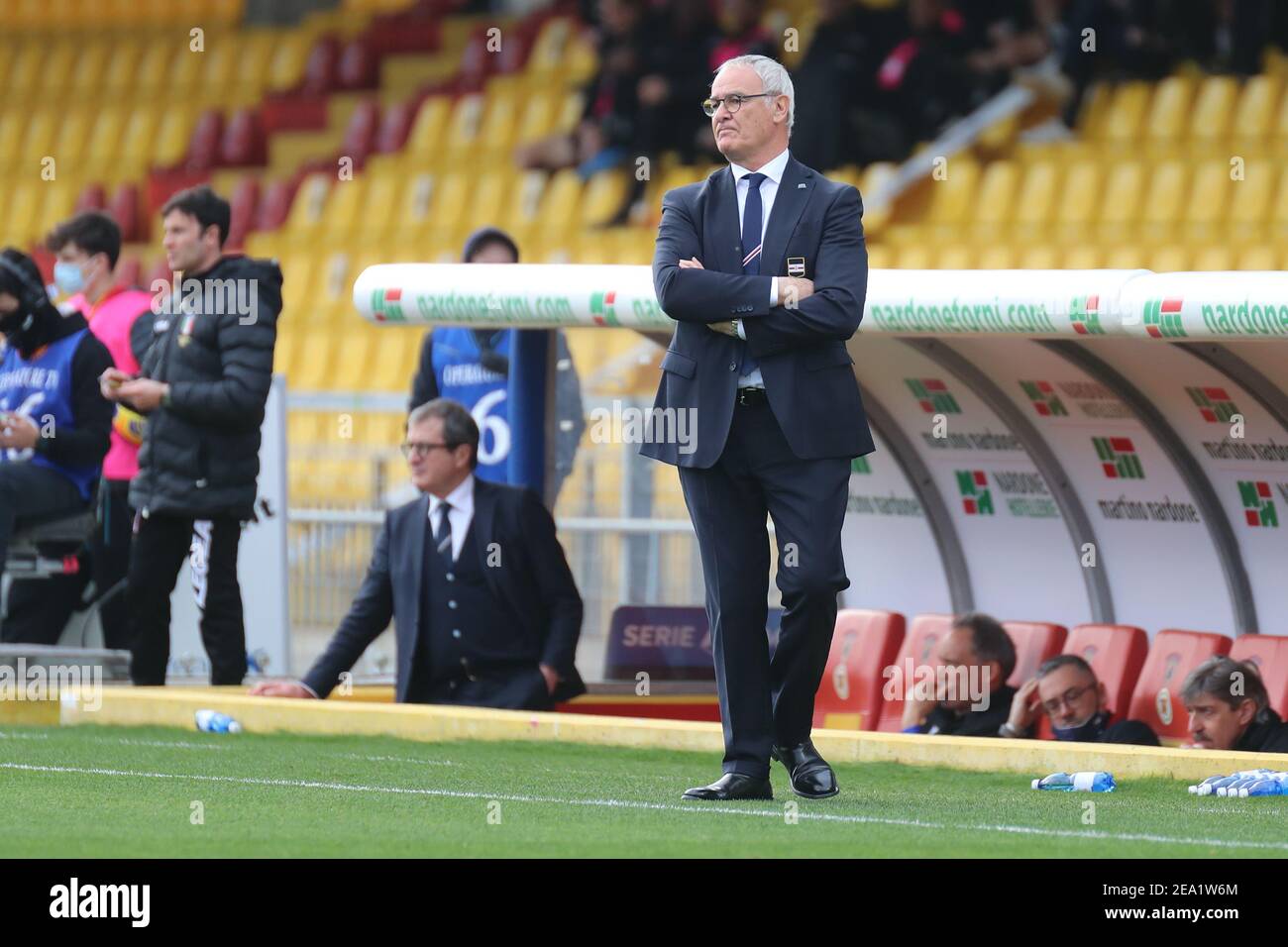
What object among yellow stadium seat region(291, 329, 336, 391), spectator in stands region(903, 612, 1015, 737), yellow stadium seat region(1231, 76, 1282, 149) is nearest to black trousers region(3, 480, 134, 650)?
spectator in stands region(903, 612, 1015, 737)

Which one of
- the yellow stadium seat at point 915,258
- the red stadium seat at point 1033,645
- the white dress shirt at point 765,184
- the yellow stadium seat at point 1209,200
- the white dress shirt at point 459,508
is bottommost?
the red stadium seat at point 1033,645

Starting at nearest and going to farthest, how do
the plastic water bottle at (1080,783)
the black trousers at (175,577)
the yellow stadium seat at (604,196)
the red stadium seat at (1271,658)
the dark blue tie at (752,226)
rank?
1. the dark blue tie at (752,226)
2. the plastic water bottle at (1080,783)
3. the red stadium seat at (1271,658)
4. the black trousers at (175,577)
5. the yellow stadium seat at (604,196)

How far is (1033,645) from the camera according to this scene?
9.91 metres

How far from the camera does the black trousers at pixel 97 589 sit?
11.5 meters

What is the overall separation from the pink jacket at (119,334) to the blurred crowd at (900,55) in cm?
674

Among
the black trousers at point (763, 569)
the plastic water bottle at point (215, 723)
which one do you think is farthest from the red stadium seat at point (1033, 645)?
the black trousers at point (763, 569)

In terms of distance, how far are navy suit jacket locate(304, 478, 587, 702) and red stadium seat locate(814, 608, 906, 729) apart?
1.13 metres

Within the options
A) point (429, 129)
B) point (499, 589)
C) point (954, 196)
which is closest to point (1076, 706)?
point (499, 589)

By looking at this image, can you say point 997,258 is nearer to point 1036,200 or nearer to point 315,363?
point 1036,200

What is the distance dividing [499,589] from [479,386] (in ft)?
6.20

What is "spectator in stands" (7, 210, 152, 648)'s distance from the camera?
452 inches

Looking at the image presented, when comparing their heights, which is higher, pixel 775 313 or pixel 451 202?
pixel 451 202

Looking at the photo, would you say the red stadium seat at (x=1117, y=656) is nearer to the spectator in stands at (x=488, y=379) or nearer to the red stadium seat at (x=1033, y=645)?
the red stadium seat at (x=1033, y=645)

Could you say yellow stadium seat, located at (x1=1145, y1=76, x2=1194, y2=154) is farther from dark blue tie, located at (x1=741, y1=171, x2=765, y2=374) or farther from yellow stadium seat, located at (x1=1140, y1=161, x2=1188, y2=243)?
dark blue tie, located at (x1=741, y1=171, x2=765, y2=374)
